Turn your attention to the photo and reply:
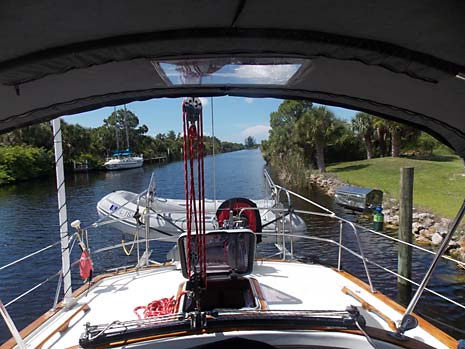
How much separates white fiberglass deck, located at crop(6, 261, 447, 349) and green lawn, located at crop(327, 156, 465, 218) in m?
9.94

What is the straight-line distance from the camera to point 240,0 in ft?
3.24

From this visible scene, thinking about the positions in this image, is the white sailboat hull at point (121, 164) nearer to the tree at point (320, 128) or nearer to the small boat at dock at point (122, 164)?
the small boat at dock at point (122, 164)

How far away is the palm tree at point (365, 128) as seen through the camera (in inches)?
1065

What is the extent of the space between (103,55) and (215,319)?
1.63m

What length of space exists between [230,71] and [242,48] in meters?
0.41

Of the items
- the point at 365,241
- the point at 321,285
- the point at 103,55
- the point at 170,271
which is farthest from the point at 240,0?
the point at 365,241

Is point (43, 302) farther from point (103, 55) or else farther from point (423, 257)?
point (423, 257)

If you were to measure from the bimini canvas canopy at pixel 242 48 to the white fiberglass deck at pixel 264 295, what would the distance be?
153cm

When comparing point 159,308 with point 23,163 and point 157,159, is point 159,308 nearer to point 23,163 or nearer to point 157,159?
point 23,163

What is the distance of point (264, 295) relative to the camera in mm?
3088

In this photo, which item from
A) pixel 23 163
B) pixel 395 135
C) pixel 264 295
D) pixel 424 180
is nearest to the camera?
pixel 264 295

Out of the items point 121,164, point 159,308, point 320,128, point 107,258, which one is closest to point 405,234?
point 159,308

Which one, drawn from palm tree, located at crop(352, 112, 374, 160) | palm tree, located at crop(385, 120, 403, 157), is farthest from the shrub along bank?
palm tree, located at crop(385, 120, 403, 157)

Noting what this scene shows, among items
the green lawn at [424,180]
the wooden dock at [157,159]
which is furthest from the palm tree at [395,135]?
the wooden dock at [157,159]
